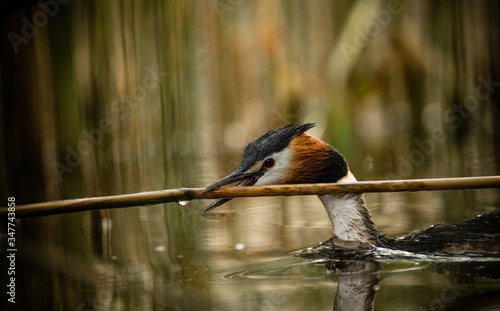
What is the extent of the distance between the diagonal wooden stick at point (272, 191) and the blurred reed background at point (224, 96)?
3.10 ft

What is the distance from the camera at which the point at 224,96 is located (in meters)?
4.40

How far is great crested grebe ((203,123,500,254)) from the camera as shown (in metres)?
2.37

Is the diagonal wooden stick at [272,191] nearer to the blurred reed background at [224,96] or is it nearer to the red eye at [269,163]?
the red eye at [269,163]

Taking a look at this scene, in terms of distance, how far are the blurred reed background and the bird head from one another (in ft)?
1.87

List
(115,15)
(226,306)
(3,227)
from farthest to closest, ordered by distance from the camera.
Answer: (115,15), (3,227), (226,306)

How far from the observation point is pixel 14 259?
252cm

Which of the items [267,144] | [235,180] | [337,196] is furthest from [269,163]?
[337,196]

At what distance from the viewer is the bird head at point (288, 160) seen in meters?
2.39

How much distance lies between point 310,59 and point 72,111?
5.63 feet

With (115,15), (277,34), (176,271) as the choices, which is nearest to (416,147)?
(277,34)

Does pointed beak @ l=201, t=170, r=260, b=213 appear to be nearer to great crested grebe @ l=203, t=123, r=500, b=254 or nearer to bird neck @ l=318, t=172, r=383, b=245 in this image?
great crested grebe @ l=203, t=123, r=500, b=254

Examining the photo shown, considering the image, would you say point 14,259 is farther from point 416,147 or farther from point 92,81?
point 416,147

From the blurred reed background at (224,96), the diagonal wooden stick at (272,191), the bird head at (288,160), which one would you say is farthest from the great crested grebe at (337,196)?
the blurred reed background at (224,96)

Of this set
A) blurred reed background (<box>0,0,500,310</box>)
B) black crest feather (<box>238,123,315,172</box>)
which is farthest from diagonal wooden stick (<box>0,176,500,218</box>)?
blurred reed background (<box>0,0,500,310</box>)
